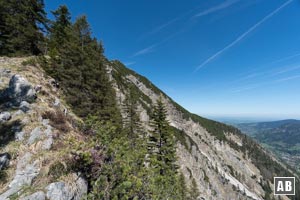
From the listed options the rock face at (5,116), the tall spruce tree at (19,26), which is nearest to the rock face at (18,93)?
the rock face at (5,116)

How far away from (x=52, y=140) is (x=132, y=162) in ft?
15.1

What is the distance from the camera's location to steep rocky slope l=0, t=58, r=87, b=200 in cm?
675

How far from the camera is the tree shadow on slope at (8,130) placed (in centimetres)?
864

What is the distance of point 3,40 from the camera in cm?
2089

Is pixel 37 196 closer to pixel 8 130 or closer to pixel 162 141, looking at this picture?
pixel 8 130

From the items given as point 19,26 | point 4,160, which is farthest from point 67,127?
point 19,26

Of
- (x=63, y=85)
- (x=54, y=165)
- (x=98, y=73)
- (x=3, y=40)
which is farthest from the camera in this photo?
(x=3, y=40)

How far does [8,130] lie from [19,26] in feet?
54.5

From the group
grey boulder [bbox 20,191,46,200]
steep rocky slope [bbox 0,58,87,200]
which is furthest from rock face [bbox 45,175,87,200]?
grey boulder [bbox 20,191,46,200]

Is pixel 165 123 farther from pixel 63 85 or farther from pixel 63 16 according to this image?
pixel 63 16

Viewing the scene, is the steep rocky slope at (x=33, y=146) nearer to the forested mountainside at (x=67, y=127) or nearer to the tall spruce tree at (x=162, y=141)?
the forested mountainside at (x=67, y=127)

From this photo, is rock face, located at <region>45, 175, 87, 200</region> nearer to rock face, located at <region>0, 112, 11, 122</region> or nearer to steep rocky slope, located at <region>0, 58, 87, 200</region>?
steep rocky slope, located at <region>0, 58, 87, 200</region>

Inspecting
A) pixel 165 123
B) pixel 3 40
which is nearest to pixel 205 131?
pixel 165 123

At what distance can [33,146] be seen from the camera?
8.62 metres
